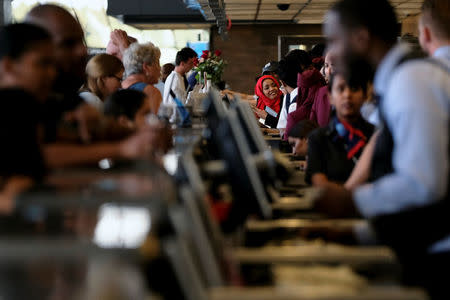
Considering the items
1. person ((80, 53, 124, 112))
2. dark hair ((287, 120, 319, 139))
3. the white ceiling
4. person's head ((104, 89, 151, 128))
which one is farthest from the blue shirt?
the white ceiling

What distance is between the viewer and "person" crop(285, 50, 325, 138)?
211 inches

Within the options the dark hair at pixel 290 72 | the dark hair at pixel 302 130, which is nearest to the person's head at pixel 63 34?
the dark hair at pixel 302 130

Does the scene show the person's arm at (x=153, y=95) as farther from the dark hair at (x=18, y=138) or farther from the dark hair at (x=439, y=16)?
the dark hair at (x=18, y=138)

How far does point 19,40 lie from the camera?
1.89m

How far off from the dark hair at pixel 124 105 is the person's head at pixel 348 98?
975mm

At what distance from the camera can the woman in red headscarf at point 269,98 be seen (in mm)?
7484

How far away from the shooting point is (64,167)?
1852 mm

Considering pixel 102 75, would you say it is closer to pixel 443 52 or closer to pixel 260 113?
pixel 443 52

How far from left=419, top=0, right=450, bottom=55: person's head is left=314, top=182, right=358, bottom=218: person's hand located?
103cm

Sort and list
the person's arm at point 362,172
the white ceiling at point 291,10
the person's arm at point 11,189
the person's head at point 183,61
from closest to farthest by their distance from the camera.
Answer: the person's arm at point 11,189, the person's arm at point 362,172, the person's head at point 183,61, the white ceiling at point 291,10

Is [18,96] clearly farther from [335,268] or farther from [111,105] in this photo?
[111,105]

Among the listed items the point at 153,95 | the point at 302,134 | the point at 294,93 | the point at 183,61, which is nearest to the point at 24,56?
the point at 153,95

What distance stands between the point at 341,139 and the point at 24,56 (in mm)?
1661

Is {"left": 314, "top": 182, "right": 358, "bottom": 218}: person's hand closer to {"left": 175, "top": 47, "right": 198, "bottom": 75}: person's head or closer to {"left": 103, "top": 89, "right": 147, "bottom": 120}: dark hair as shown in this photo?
{"left": 103, "top": 89, "right": 147, "bottom": 120}: dark hair
